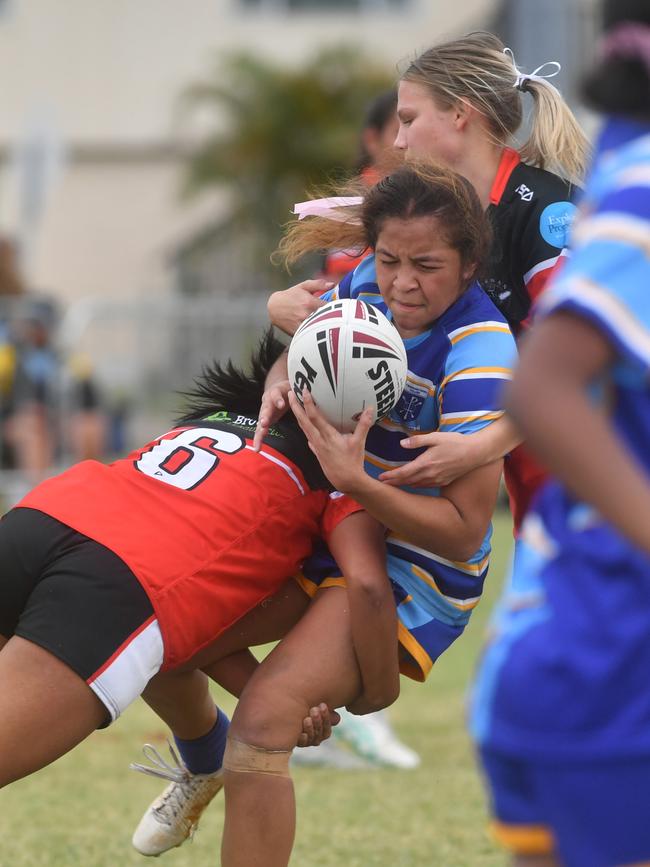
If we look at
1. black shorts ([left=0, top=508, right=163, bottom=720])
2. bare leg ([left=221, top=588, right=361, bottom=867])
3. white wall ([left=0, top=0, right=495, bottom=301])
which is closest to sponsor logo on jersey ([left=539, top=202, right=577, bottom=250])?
bare leg ([left=221, top=588, right=361, bottom=867])

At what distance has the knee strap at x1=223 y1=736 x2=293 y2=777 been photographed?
3.45 meters

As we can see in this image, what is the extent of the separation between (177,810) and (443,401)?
1657 millimetres

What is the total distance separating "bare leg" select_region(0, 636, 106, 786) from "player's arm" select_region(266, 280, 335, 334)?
1.07m

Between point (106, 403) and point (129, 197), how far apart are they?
15061 millimetres

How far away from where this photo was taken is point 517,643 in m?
2.15

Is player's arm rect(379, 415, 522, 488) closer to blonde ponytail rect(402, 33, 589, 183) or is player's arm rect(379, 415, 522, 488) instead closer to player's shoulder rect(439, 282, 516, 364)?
player's shoulder rect(439, 282, 516, 364)

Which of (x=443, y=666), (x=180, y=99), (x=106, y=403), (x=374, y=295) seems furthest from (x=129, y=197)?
(x=374, y=295)

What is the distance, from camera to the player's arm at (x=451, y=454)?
3.27 m

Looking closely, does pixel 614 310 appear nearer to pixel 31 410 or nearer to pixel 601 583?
pixel 601 583

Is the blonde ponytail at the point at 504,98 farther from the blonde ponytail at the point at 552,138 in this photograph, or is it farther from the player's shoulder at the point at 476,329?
the player's shoulder at the point at 476,329

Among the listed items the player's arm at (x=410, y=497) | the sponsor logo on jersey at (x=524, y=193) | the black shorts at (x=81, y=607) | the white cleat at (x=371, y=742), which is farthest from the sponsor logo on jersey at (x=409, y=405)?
the white cleat at (x=371, y=742)

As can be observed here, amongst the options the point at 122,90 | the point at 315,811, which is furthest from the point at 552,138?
the point at 122,90

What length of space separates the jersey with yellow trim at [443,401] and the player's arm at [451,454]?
0.04m

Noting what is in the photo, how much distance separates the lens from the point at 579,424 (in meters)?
2.03
